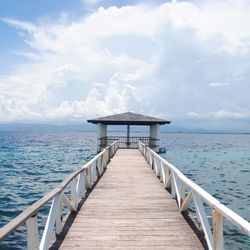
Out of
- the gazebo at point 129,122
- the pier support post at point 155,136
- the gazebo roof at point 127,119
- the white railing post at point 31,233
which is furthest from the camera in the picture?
the pier support post at point 155,136

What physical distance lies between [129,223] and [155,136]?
80.7ft

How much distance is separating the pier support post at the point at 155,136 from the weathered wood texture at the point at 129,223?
19.7 m

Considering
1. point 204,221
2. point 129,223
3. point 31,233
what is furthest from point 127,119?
point 31,233

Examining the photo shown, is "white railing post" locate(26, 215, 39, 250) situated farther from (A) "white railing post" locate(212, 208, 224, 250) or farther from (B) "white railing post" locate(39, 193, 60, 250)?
(A) "white railing post" locate(212, 208, 224, 250)

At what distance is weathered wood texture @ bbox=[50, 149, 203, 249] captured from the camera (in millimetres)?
5520

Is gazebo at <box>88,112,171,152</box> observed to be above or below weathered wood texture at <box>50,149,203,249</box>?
above

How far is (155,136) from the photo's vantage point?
3111 cm

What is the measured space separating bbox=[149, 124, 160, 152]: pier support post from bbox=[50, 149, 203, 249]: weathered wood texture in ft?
64.6

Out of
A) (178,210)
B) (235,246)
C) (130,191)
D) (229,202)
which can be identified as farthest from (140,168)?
(178,210)

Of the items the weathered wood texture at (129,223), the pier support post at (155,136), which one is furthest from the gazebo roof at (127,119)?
the weathered wood texture at (129,223)

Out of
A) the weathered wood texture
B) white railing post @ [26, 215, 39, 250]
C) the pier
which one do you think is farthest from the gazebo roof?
white railing post @ [26, 215, 39, 250]

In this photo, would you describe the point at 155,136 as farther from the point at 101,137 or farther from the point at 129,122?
the point at 101,137

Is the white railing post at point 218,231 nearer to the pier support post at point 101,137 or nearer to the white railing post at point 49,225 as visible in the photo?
the white railing post at point 49,225

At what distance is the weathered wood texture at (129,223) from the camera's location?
217 inches
